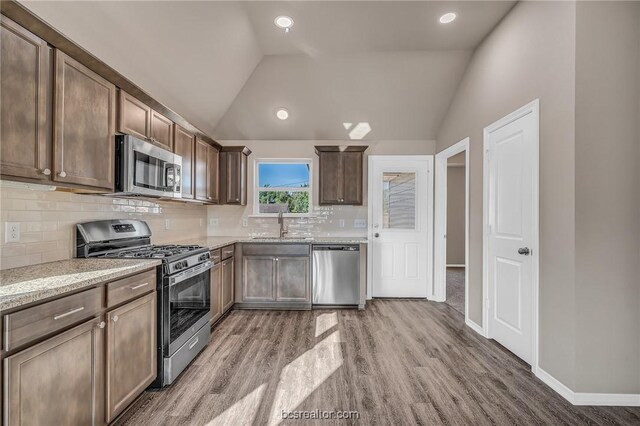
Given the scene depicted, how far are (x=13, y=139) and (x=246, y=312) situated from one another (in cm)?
293

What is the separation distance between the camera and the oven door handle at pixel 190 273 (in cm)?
220

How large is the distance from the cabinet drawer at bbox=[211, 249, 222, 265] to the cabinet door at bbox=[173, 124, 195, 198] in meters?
0.70

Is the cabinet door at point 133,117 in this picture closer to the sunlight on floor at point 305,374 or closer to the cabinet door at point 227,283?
the cabinet door at point 227,283

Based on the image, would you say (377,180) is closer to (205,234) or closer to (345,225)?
(345,225)

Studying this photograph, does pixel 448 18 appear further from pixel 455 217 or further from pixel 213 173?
pixel 455 217

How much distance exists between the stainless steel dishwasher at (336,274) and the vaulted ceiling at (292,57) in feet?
6.02

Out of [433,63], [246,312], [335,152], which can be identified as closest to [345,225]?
[335,152]

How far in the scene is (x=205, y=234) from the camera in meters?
4.52

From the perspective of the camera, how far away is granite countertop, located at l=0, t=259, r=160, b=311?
1217 millimetres

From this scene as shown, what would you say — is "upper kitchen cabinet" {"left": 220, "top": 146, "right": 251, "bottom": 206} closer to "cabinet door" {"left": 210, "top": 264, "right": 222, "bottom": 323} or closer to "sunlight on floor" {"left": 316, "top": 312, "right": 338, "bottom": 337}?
"cabinet door" {"left": 210, "top": 264, "right": 222, "bottom": 323}

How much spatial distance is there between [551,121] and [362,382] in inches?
97.4

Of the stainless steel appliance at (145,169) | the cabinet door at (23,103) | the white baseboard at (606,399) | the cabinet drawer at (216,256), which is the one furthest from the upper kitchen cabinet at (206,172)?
the white baseboard at (606,399)

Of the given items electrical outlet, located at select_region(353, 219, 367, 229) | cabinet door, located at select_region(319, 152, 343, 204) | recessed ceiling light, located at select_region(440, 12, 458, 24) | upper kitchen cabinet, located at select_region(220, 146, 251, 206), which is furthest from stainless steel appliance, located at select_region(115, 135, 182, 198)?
recessed ceiling light, located at select_region(440, 12, 458, 24)

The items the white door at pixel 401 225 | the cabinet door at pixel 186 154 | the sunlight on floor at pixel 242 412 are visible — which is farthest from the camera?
the white door at pixel 401 225
